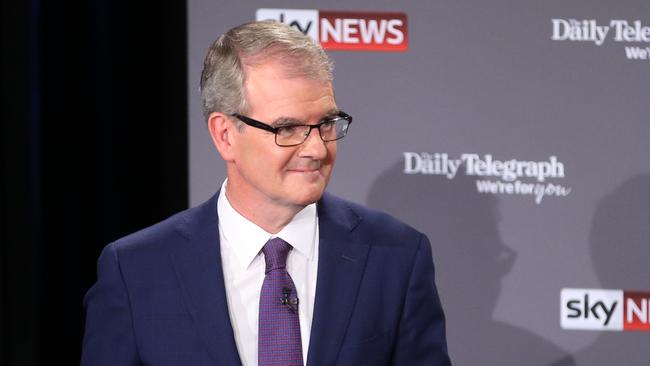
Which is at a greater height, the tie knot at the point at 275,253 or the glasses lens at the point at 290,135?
the glasses lens at the point at 290,135

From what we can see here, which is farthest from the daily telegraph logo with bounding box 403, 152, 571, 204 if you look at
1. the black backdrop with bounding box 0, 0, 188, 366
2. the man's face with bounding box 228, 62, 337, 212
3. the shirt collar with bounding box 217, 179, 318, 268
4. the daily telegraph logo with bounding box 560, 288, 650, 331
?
the man's face with bounding box 228, 62, 337, 212

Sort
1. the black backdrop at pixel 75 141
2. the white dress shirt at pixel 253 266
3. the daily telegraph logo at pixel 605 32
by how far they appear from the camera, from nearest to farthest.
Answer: the white dress shirt at pixel 253 266 < the daily telegraph logo at pixel 605 32 < the black backdrop at pixel 75 141

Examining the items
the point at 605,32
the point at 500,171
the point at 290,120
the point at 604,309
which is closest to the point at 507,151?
the point at 500,171

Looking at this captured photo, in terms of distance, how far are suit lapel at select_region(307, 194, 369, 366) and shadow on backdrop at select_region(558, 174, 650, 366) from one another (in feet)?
4.14

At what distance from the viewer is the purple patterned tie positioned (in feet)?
6.87

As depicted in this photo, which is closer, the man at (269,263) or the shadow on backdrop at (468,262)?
the man at (269,263)

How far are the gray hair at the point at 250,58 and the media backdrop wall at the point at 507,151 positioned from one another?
115cm

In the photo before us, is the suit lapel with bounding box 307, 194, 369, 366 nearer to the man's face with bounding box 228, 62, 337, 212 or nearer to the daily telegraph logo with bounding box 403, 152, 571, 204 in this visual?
the man's face with bounding box 228, 62, 337, 212

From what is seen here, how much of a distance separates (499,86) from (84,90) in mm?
1409

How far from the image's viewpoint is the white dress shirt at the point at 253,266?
2.17m

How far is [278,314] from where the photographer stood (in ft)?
6.95

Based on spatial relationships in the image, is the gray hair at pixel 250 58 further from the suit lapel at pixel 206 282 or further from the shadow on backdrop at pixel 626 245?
the shadow on backdrop at pixel 626 245

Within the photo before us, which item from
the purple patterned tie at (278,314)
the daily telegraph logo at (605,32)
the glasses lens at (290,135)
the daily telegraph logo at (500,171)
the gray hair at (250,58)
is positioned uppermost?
the daily telegraph logo at (605,32)

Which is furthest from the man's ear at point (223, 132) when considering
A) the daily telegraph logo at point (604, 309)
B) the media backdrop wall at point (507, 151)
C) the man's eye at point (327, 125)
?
the daily telegraph logo at point (604, 309)
